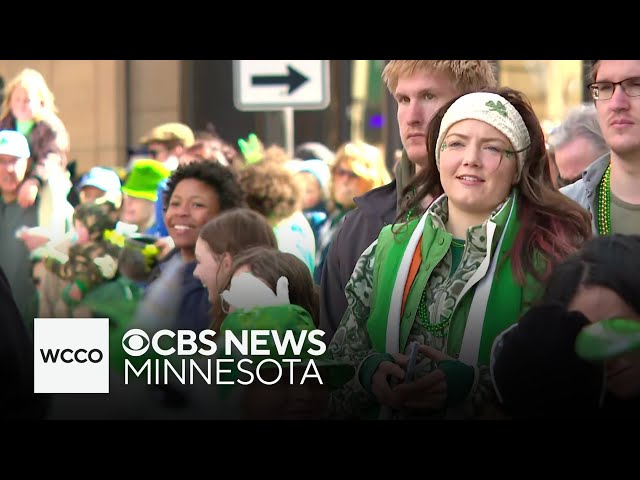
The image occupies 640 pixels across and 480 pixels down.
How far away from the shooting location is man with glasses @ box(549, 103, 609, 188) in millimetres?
5953

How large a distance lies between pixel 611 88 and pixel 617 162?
11.5 inches

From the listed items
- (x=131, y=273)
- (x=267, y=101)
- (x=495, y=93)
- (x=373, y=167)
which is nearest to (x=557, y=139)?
(x=495, y=93)

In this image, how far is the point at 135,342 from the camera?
19.9 feet

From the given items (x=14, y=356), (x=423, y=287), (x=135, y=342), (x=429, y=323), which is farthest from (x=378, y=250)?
(x=14, y=356)

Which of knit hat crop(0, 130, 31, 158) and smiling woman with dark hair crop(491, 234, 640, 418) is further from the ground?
knit hat crop(0, 130, 31, 158)

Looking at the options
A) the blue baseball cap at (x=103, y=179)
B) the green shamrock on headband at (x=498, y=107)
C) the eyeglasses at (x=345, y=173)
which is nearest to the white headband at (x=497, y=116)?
the green shamrock on headband at (x=498, y=107)

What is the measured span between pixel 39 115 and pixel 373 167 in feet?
4.55

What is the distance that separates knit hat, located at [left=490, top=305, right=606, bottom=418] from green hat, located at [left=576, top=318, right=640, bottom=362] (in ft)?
0.09

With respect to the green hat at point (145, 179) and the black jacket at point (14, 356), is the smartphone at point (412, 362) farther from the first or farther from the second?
the black jacket at point (14, 356)

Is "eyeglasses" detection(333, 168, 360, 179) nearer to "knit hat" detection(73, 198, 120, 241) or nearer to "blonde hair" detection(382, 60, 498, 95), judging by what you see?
"blonde hair" detection(382, 60, 498, 95)

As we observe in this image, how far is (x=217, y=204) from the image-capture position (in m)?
6.04

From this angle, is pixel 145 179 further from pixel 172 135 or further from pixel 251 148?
pixel 251 148

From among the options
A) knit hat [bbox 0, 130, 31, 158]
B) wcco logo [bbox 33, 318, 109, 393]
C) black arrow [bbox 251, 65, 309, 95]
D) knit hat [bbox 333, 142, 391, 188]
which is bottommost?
wcco logo [bbox 33, 318, 109, 393]

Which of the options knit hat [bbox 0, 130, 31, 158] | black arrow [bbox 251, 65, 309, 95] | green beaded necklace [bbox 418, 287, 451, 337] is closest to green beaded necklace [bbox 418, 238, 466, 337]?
green beaded necklace [bbox 418, 287, 451, 337]
